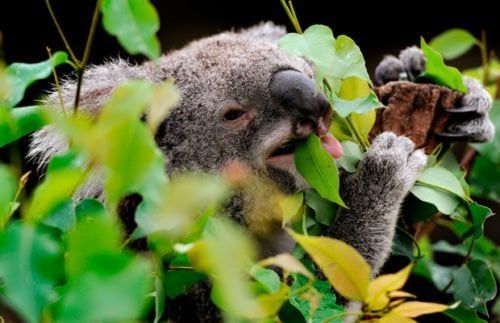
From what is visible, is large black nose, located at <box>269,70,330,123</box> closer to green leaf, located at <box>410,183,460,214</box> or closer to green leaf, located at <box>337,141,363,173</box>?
green leaf, located at <box>337,141,363,173</box>

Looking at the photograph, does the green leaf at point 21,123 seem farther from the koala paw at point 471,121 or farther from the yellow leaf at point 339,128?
the koala paw at point 471,121

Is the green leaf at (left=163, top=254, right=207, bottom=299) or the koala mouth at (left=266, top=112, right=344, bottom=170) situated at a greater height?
the green leaf at (left=163, top=254, right=207, bottom=299)

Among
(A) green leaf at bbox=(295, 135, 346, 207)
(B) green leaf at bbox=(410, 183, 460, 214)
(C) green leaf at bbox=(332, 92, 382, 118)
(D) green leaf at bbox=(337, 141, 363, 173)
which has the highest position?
(C) green leaf at bbox=(332, 92, 382, 118)

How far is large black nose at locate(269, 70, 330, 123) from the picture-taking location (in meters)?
2.12

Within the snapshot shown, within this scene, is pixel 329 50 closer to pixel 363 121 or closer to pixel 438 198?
pixel 363 121

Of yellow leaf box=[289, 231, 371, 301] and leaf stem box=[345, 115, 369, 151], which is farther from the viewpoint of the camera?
leaf stem box=[345, 115, 369, 151]

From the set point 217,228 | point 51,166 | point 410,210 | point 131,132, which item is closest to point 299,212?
point 410,210

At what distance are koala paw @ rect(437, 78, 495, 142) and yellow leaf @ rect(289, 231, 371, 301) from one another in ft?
4.47

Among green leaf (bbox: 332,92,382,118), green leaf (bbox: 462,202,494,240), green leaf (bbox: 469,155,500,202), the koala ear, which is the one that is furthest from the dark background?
green leaf (bbox: 332,92,382,118)

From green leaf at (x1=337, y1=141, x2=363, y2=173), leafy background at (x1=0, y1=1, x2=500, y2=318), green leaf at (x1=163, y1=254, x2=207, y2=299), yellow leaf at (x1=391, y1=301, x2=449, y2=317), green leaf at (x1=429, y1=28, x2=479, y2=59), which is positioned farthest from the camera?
leafy background at (x1=0, y1=1, x2=500, y2=318)

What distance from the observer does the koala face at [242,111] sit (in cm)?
220

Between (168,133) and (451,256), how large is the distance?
3.45 meters

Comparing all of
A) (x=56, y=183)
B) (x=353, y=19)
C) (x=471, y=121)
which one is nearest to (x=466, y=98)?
(x=471, y=121)

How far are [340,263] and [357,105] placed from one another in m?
0.80
